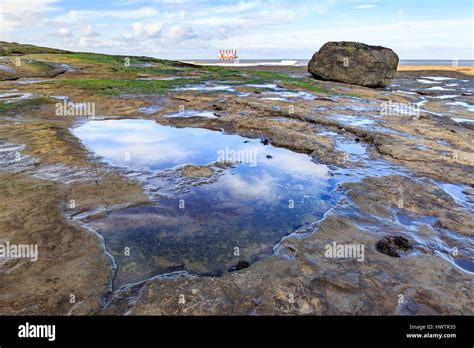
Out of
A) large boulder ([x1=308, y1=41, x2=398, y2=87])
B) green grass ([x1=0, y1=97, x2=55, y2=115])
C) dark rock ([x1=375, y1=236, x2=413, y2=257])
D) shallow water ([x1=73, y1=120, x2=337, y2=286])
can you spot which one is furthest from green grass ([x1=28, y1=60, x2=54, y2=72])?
dark rock ([x1=375, y1=236, x2=413, y2=257])

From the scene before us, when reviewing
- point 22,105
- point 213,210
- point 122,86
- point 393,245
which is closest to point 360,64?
point 122,86

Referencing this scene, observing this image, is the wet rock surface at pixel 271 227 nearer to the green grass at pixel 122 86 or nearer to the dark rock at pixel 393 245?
the dark rock at pixel 393 245

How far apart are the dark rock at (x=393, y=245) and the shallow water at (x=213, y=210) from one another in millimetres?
1484

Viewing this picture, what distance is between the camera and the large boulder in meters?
33.7

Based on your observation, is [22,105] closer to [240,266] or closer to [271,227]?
[271,227]

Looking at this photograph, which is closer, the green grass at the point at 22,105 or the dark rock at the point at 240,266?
the dark rock at the point at 240,266

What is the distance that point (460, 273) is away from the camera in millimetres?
5262

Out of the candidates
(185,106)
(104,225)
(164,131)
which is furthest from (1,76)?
(104,225)

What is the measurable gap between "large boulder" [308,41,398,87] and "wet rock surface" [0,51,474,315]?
21834 mm

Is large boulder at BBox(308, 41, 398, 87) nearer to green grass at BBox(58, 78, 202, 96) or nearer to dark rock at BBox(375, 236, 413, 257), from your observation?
green grass at BBox(58, 78, 202, 96)

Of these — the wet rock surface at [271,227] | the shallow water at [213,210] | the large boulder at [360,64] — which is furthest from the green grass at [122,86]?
the large boulder at [360,64]

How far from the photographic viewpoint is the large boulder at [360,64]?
33719 millimetres
